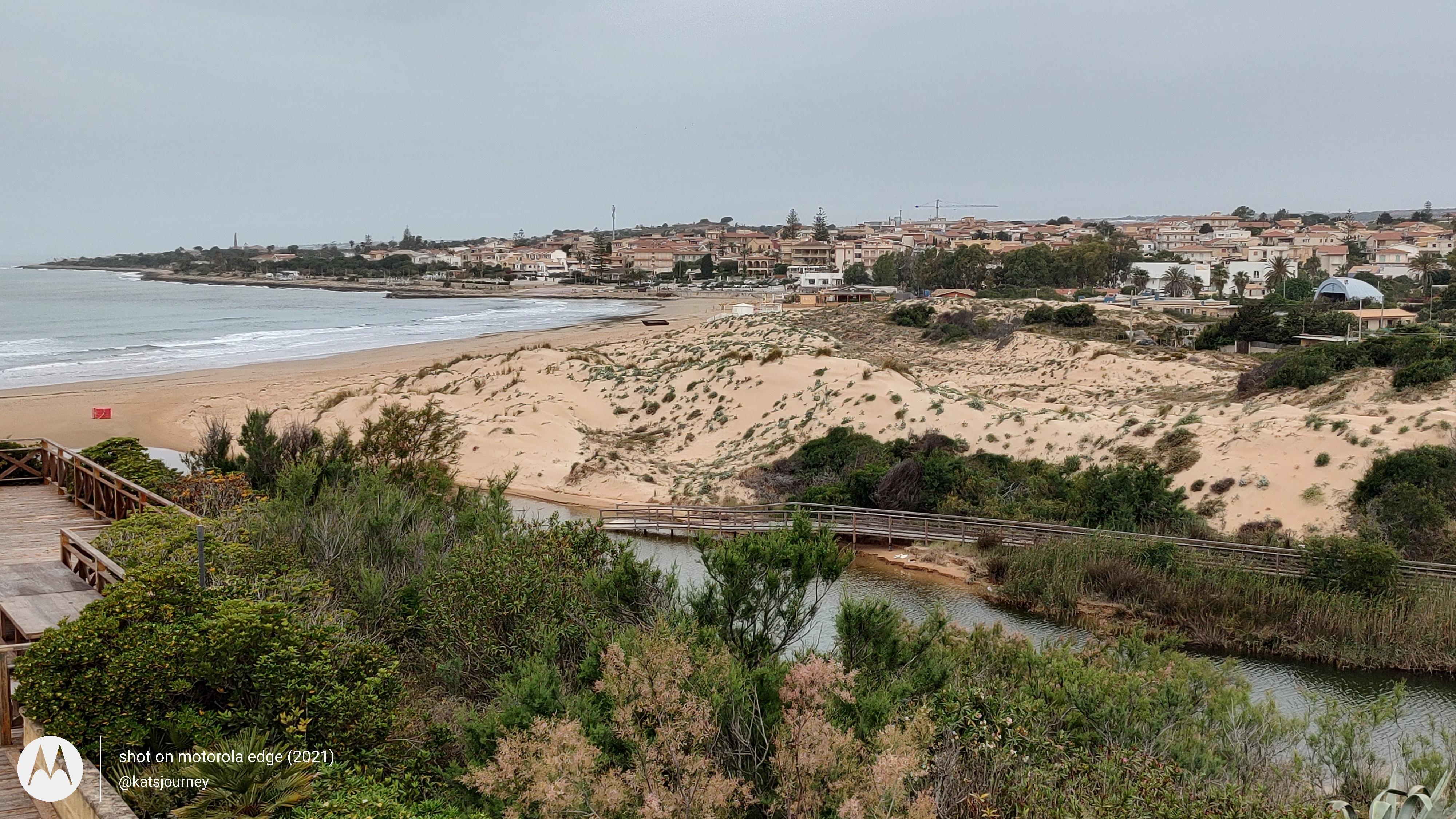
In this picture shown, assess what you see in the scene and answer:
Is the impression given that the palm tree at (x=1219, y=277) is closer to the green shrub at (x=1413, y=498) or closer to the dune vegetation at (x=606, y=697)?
the green shrub at (x=1413, y=498)

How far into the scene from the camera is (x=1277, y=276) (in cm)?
9156

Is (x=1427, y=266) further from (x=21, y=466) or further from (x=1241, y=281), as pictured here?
(x=21, y=466)

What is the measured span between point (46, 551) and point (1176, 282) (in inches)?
3519

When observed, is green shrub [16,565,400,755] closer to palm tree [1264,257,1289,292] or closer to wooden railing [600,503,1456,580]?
wooden railing [600,503,1456,580]

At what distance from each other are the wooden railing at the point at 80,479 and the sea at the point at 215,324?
3315cm

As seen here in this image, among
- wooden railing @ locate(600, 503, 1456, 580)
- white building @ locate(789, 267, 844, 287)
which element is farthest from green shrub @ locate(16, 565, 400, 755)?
white building @ locate(789, 267, 844, 287)

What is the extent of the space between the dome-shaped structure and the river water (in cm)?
5732

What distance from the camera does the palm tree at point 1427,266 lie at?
83125 millimetres

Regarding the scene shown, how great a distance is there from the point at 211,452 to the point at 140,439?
16.6 m

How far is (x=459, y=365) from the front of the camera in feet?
164

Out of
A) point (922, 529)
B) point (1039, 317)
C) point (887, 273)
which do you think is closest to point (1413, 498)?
point (922, 529)

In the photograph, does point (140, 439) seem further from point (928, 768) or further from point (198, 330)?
point (198, 330)

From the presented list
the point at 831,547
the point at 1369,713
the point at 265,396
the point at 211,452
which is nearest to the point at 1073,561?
the point at 1369,713

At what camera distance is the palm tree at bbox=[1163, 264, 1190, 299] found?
3524 inches
